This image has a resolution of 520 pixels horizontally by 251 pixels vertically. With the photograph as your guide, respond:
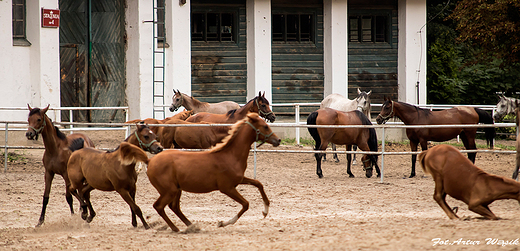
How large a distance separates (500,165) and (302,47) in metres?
8.17

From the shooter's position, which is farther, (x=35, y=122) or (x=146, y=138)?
(x=35, y=122)

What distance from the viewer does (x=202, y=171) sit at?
6.39 metres

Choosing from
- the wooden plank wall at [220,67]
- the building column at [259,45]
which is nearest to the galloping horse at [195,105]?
the wooden plank wall at [220,67]

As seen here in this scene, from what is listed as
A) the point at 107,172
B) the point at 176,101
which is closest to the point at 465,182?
the point at 107,172

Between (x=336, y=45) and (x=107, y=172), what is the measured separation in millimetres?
13215

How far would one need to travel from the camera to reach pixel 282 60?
18.7 meters

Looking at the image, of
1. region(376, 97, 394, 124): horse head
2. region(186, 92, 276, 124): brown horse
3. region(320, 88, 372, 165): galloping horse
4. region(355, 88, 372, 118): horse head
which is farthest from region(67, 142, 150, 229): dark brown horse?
region(355, 88, 372, 118): horse head

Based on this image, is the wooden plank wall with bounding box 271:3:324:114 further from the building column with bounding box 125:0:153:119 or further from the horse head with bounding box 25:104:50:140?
the horse head with bounding box 25:104:50:140

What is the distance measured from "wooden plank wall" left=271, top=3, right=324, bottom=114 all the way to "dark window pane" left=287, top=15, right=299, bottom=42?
0.21 metres

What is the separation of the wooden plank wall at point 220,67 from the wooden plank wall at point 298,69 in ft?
3.71

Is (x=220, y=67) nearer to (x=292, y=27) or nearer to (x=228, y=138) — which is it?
(x=292, y=27)

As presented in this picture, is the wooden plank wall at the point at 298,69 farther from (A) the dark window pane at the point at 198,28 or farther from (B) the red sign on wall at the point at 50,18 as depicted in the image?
(B) the red sign on wall at the point at 50,18

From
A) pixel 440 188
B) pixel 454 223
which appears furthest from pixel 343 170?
pixel 454 223

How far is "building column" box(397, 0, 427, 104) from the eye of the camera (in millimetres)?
19188
